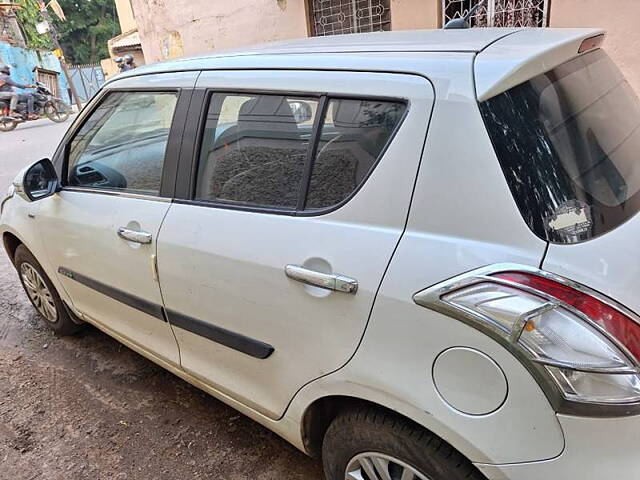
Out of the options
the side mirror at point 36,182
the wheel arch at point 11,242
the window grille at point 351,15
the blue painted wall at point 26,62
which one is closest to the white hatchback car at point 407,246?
the side mirror at point 36,182

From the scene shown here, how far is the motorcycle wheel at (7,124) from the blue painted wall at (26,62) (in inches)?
334

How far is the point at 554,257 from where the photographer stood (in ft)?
3.76

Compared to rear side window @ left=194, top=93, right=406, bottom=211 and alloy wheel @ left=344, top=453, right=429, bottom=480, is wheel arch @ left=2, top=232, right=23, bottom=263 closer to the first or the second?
rear side window @ left=194, top=93, right=406, bottom=211

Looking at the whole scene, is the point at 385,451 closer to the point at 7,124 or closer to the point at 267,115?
the point at 267,115

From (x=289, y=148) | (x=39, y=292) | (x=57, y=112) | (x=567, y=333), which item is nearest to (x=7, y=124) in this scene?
(x=57, y=112)

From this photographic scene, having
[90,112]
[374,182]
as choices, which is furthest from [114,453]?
[374,182]

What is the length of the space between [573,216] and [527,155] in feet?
0.62

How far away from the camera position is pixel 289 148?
173cm

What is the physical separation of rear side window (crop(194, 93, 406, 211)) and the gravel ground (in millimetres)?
1200

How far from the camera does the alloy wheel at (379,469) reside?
1.46 meters

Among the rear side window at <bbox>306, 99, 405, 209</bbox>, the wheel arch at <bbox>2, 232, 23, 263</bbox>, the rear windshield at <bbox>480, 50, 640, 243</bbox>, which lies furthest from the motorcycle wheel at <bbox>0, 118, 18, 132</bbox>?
the rear windshield at <bbox>480, 50, 640, 243</bbox>

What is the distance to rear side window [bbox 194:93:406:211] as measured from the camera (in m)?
1.49

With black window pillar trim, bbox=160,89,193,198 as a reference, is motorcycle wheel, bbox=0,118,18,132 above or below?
below

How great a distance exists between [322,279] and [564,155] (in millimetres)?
741
